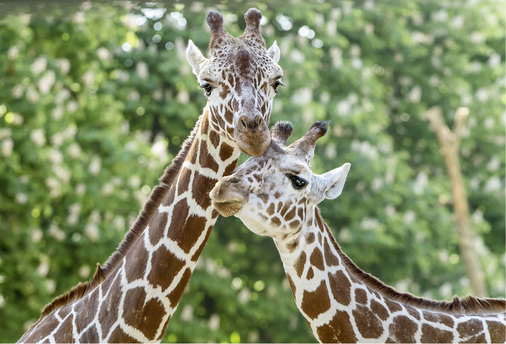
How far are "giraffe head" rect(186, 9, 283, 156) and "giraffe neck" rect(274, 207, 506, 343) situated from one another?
0.59 metres

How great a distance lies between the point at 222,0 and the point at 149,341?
215cm

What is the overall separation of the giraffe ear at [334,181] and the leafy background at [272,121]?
393 centimetres

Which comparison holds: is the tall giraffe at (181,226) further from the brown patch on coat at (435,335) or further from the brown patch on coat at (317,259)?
the brown patch on coat at (435,335)

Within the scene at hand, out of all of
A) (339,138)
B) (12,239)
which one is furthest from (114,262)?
(339,138)

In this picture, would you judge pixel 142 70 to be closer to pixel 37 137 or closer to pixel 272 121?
pixel 272 121

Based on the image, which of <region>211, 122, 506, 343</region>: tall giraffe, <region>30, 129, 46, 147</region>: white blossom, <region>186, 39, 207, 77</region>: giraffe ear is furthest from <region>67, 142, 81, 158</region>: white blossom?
<region>211, 122, 506, 343</region>: tall giraffe

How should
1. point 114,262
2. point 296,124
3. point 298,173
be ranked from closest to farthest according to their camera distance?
A: point 298,173, point 114,262, point 296,124

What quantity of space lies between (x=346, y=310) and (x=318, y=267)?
27 cm

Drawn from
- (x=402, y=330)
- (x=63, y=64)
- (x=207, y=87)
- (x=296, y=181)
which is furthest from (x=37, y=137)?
(x=402, y=330)

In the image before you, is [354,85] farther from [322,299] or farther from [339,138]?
[322,299]

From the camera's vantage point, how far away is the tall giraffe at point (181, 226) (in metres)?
3.98

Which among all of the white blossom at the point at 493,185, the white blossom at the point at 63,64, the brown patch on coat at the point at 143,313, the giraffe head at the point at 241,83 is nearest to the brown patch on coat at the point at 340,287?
the giraffe head at the point at 241,83

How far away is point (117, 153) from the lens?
395 inches

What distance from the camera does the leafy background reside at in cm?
981
